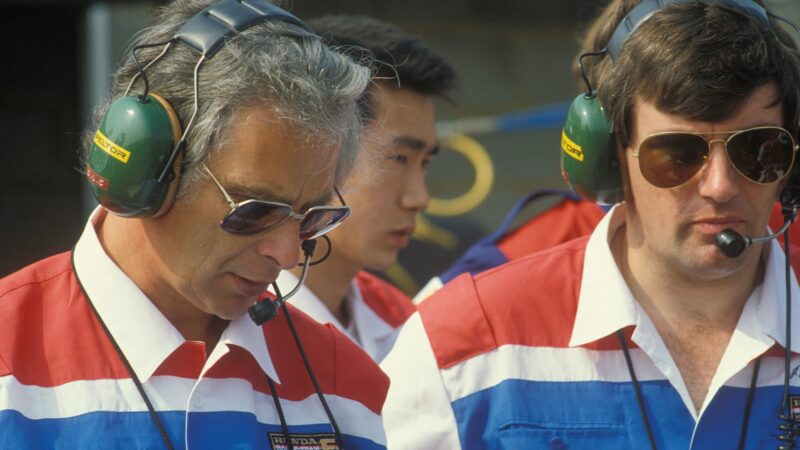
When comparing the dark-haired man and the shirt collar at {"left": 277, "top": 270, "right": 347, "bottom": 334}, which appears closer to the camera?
the shirt collar at {"left": 277, "top": 270, "right": 347, "bottom": 334}

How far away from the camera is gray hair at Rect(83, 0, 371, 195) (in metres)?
2.48

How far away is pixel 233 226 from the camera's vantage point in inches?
98.5

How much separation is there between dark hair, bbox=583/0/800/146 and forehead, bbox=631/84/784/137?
0.01 meters

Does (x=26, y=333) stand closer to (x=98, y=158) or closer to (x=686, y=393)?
(x=98, y=158)

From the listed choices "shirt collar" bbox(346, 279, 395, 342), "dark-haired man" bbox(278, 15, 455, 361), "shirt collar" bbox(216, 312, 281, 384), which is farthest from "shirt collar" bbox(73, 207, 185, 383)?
"shirt collar" bbox(346, 279, 395, 342)

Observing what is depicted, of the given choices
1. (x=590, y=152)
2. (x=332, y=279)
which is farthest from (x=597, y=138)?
(x=332, y=279)

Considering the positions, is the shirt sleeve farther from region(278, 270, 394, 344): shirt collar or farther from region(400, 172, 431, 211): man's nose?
region(400, 172, 431, 211): man's nose

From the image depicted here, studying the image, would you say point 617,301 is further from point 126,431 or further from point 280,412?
point 126,431

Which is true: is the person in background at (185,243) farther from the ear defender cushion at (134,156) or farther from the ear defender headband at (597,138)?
the ear defender headband at (597,138)

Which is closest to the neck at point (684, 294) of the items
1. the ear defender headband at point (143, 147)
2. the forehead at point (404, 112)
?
the ear defender headband at point (143, 147)

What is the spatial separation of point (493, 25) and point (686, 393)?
3.79 meters

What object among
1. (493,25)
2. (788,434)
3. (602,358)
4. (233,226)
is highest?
(493,25)

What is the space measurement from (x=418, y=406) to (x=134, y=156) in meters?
0.91

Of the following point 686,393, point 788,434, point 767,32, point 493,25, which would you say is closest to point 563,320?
point 686,393
